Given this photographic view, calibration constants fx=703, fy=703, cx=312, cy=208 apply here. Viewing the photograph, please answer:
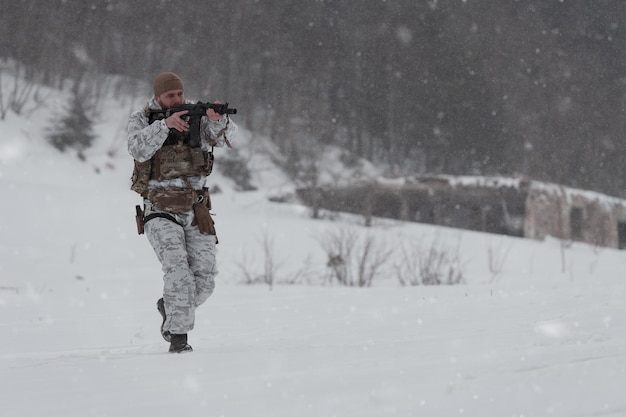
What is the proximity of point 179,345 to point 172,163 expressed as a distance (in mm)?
991

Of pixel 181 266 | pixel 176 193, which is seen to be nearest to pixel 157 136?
pixel 176 193

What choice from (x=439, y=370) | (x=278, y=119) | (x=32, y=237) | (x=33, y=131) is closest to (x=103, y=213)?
(x=32, y=237)

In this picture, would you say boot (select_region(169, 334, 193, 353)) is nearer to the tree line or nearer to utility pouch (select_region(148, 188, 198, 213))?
utility pouch (select_region(148, 188, 198, 213))

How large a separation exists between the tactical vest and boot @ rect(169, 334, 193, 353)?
799mm

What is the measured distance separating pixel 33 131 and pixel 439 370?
22.6 meters

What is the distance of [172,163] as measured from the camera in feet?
12.8

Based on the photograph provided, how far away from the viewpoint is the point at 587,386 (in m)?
2.05

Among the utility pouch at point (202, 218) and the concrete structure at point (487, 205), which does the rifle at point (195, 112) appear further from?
the concrete structure at point (487, 205)

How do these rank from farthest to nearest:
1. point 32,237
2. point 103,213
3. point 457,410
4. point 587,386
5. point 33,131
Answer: point 33,131 → point 103,213 → point 32,237 → point 587,386 → point 457,410

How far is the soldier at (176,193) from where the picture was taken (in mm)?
3785

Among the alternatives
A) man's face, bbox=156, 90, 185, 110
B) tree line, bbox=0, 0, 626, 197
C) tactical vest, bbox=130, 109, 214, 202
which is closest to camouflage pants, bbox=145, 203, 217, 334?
tactical vest, bbox=130, 109, 214, 202

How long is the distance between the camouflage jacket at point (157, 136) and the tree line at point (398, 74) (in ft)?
79.2

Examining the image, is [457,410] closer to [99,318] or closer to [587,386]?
[587,386]

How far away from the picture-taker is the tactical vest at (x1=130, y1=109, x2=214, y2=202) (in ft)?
12.7
